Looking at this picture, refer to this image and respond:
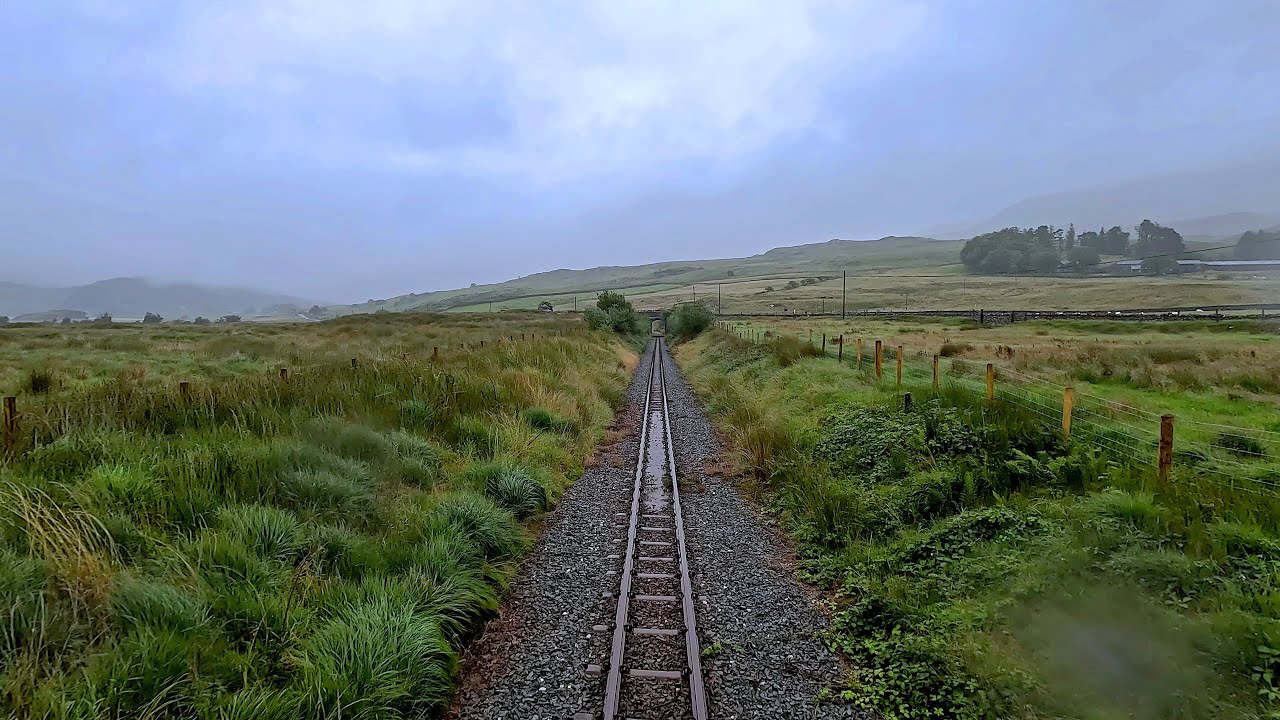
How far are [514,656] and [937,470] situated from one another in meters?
6.04

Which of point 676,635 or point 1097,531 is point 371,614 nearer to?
point 676,635

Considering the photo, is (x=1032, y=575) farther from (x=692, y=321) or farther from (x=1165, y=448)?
(x=692, y=321)

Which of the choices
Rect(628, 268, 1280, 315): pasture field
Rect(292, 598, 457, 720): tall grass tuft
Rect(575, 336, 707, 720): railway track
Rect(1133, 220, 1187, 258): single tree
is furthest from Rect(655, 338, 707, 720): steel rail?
Rect(1133, 220, 1187, 258): single tree

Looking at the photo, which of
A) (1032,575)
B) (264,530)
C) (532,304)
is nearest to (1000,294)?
(532,304)

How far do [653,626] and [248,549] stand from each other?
12.0 ft

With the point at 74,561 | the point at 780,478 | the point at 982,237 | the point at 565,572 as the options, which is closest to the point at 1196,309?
the point at 780,478

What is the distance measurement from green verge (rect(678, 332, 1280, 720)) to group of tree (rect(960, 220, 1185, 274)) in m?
167

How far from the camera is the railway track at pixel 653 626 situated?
185 inches

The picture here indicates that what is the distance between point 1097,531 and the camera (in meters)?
5.82

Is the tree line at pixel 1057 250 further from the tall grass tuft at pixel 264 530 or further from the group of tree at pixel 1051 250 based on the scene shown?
the tall grass tuft at pixel 264 530

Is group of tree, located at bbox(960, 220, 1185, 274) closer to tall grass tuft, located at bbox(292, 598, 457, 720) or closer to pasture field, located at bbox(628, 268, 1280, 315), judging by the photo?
pasture field, located at bbox(628, 268, 1280, 315)

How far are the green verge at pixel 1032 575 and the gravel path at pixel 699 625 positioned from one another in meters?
0.42

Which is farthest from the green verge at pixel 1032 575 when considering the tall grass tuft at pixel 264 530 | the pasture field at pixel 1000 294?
the pasture field at pixel 1000 294

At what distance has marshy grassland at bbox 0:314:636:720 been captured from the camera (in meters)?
3.76
